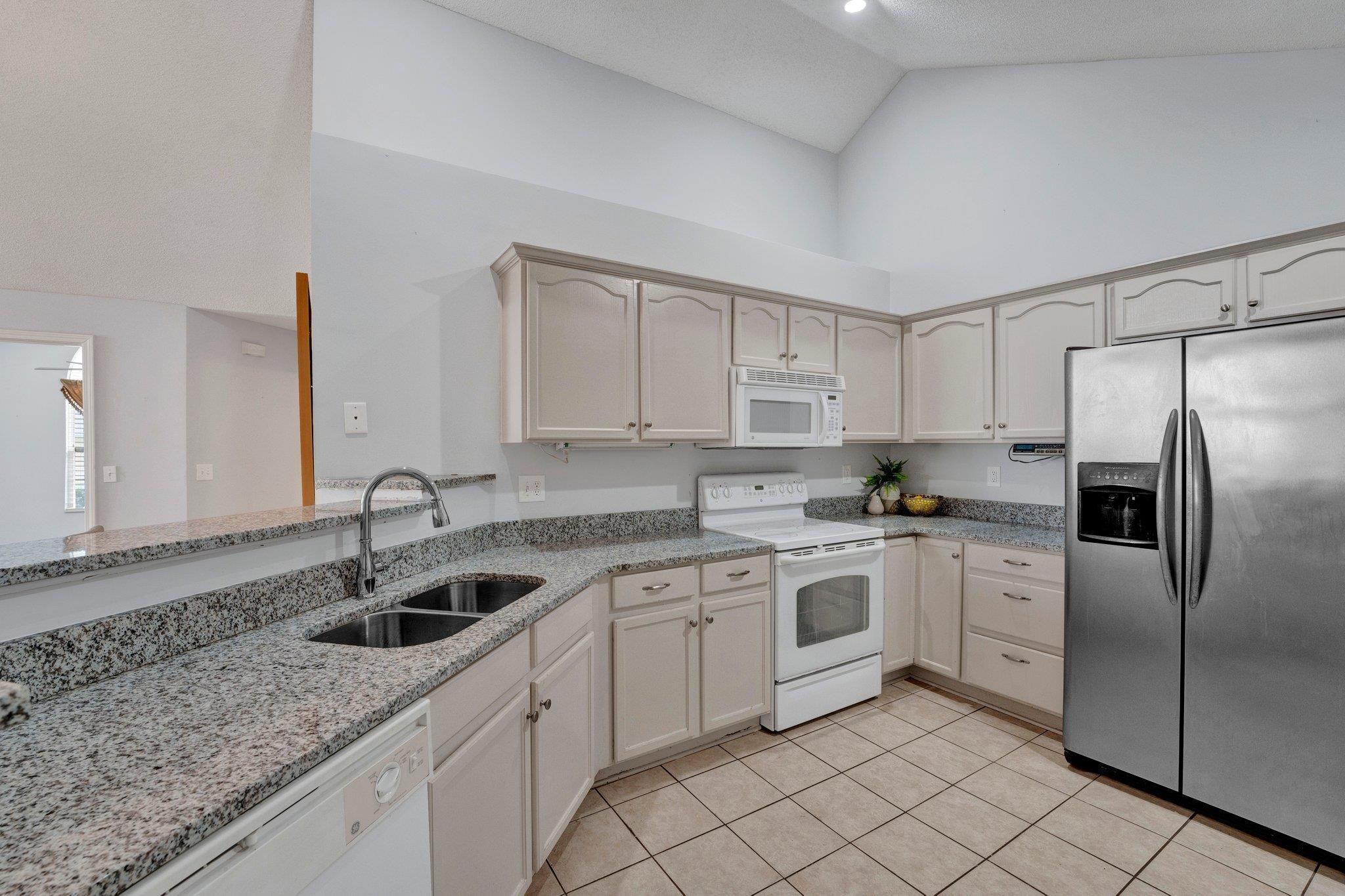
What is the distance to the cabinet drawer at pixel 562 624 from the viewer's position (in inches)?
62.1

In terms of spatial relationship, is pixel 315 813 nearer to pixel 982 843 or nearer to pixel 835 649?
pixel 982 843

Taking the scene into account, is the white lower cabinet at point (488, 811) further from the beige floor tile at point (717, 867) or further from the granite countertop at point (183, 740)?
the beige floor tile at point (717, 867)

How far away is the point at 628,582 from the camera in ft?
6.98

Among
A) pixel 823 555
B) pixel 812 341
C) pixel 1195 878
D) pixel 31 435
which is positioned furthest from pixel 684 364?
pixel 31 435

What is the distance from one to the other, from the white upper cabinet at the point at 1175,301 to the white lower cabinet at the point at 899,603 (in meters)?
1.39

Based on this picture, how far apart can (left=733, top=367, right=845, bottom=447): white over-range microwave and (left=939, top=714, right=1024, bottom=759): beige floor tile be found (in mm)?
1449

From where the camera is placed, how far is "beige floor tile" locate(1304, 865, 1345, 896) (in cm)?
163

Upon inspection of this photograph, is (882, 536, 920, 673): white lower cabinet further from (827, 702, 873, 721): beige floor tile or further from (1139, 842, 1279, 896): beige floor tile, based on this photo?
(1139, 842, 1279, 896): beige floor tile

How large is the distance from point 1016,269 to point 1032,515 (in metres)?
1.36

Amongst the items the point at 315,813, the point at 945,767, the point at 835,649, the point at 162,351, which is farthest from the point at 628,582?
the point at 162,351

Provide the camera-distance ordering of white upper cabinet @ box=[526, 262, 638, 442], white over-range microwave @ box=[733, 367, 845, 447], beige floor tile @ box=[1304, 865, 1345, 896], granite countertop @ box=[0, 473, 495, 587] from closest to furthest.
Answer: granite countertop @ box=[0, 473, 495, 587] → beige floor tile @ box=[1304, 865, 1345, 896] → white upper cabinet @ box=[526, 262, 638, 442] → white over-range microwave @ box=[733, 367, 845, 447]

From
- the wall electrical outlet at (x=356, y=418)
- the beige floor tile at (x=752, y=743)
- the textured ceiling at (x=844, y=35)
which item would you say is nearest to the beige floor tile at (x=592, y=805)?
the beige floor tile at (x=752, y=743)

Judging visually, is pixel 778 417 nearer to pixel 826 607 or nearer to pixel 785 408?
pixel 785 408

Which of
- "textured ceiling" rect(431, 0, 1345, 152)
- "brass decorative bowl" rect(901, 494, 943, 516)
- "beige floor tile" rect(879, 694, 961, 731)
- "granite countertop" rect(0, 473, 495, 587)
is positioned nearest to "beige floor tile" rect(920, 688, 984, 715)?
"beige floor tile" rect(879, 694, 961, 731)
